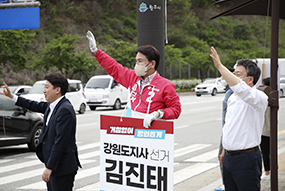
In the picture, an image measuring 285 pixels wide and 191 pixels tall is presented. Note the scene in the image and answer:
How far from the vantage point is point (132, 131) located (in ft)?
11.4

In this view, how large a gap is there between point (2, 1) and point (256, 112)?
43.8ft

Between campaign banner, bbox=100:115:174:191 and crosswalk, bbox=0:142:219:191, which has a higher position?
campaign banner, bbox=100:115:174:191

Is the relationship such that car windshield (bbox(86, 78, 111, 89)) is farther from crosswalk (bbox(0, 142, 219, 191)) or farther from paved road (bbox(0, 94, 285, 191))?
crosswalk (bbox(0, 142, 219, 191))

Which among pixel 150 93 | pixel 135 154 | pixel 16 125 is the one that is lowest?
pixel 16 125

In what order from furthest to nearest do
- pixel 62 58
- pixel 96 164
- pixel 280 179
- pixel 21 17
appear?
1. pixel 62 58
2. pixel 21 17
3. pixel 96 164
4. pixel 280 179

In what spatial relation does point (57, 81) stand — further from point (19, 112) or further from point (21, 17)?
point (21, 17)

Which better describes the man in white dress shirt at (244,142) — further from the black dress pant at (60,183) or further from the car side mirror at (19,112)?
the car side mirror at (19,112)

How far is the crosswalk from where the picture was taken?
660 cm

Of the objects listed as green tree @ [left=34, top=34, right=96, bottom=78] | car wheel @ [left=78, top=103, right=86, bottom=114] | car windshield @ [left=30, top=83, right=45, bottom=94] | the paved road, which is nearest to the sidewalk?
the paved road

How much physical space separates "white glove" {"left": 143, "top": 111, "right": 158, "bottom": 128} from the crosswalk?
10.9 feet

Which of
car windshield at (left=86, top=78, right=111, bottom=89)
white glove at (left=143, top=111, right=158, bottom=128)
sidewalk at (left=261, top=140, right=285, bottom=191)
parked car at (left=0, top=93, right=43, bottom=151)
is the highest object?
white glove at (left=143, top=111, right=158, bottom=128)

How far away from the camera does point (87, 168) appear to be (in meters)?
7.84

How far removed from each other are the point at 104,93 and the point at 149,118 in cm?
1893

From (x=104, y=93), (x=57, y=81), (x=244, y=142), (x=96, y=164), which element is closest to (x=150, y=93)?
(x=244, y=142)
